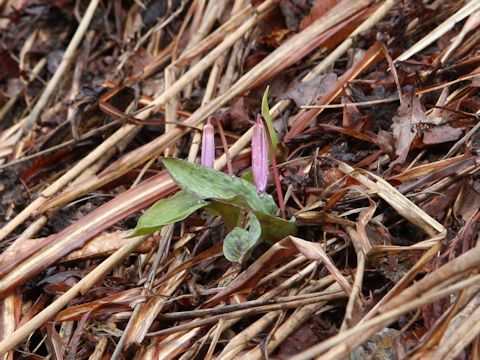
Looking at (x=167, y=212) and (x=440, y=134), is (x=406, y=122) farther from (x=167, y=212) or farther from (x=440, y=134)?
(x=167, y=212)

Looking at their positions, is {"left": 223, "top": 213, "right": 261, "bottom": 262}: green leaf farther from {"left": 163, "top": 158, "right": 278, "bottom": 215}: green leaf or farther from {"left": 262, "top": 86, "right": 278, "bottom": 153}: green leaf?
{"left": 262, "top": 86, "right": 278, "bottom": 153}: green leaf

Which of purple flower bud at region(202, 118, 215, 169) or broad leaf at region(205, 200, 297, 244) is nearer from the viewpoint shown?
broad leaf at region(205, 200, 297, 244)

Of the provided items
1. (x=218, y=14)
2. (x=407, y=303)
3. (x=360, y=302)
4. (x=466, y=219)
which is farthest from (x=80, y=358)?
(x=218, y=14)

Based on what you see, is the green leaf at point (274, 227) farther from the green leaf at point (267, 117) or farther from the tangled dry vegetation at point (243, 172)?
the green leaf at point (267, 117)

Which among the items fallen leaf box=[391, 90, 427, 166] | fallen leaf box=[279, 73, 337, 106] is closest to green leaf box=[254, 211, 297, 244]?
fallen leaf box=[391, 90, 427, 166]

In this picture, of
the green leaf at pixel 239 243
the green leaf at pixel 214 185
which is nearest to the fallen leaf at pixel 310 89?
the green leaf at pixel 214 185

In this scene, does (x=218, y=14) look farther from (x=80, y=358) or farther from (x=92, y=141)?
(x=80, y=358)
